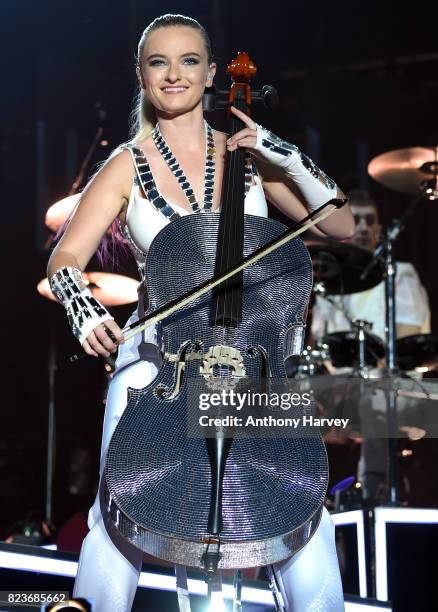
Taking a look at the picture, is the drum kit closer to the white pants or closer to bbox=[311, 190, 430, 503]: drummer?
bbox=[311, 190, 430, 503]: drummer

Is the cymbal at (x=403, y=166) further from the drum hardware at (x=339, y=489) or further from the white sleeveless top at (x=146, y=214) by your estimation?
the white sleeveless top at (x=146, y=214)

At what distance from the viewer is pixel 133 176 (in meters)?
1.97

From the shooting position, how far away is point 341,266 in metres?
4.27

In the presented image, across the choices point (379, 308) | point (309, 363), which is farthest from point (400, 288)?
point (309, 363)

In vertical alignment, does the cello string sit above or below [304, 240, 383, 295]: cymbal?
below

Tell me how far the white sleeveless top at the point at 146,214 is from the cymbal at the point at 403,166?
9.10 feet

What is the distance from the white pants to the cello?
4.8 inches

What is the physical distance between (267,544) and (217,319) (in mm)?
436

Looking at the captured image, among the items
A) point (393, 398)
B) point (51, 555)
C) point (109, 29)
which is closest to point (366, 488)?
point (393, 398)

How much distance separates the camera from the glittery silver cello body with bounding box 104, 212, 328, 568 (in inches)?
56.2

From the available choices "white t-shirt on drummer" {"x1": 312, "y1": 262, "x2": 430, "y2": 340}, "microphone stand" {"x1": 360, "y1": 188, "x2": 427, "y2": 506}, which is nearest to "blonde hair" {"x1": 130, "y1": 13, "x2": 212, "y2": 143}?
"microphone stand" {"x1": 360, "y1": 188, "x2": 427, "y2": 506}

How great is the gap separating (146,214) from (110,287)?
2147 mm

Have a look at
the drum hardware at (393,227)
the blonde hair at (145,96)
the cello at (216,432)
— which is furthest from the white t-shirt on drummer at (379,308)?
the cello at (216,432)

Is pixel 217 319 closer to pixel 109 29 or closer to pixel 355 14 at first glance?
pixel 109 29
